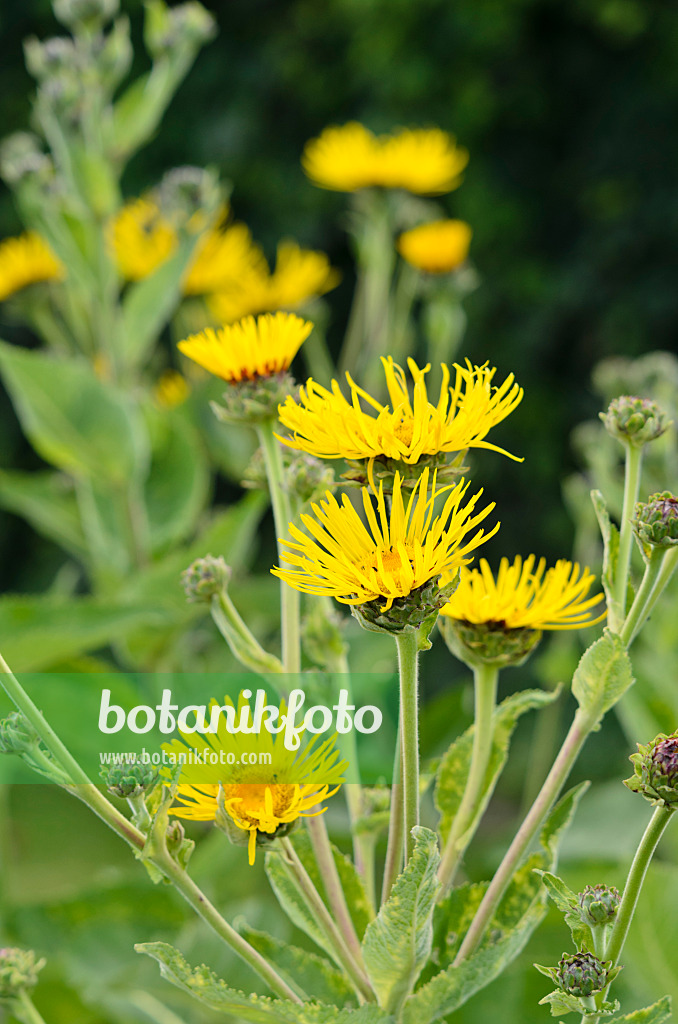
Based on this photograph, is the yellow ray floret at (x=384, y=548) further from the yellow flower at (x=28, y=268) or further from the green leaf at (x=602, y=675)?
the yellow flower at (x=28, y=268)

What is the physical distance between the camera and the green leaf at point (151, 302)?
1.99ft

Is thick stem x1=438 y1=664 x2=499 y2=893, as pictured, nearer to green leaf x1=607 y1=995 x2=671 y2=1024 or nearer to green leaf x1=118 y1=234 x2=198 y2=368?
green leaf x1=607 y1=995 x2=671 y2=1024

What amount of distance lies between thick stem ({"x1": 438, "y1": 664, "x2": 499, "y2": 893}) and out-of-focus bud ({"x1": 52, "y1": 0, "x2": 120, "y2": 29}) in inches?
21.5

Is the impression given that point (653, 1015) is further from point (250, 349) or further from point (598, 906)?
point (250, 349)

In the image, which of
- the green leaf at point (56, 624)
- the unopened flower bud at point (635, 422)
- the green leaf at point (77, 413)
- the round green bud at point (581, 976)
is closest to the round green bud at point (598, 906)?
the round green bud at point (581, 976)

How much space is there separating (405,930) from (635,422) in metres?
0.14

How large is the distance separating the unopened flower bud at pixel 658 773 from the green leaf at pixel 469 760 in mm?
53

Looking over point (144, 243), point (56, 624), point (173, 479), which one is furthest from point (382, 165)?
point (56, 624)

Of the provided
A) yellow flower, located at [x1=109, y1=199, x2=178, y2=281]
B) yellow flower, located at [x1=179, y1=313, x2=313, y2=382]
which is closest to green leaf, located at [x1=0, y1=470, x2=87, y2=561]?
yellow flower, located at [x1=109, y1=199, x2=178, y2=281]

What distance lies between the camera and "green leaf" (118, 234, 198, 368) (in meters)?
0.61

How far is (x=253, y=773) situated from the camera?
0.22m

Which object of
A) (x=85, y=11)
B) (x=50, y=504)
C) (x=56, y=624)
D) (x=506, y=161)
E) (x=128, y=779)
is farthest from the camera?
(x=506, y=161)

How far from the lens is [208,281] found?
2.43 ft

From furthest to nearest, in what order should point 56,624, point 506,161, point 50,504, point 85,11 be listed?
point 506,161, point 50,504, point 85,11, point 56,624
